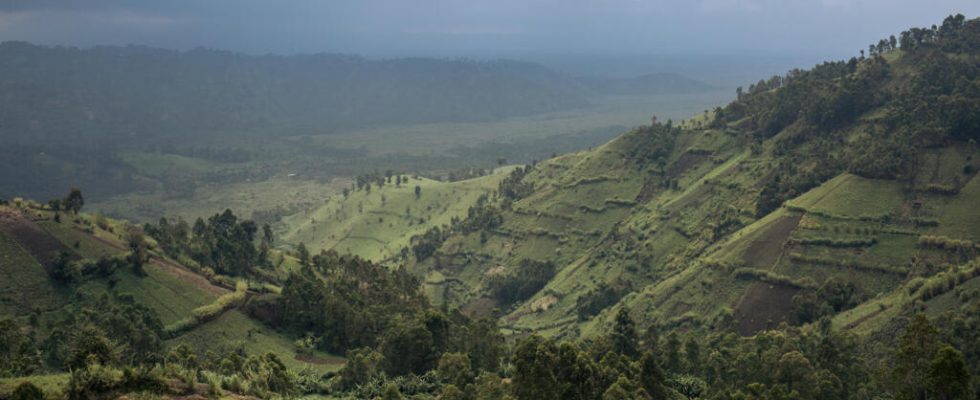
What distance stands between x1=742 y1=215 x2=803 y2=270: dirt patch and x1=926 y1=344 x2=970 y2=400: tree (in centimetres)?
5762

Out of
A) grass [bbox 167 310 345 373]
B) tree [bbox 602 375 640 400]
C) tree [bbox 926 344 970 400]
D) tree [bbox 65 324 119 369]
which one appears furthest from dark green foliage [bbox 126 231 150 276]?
tree [bbox 926 344 970 400]

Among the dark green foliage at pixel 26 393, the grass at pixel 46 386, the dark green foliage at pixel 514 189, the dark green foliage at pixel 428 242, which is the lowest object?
the dark green foliage at pixel 428 242

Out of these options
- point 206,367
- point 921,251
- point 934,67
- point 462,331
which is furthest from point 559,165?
point 206,367

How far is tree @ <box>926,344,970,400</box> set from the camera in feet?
156

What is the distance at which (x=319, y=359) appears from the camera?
275 feet

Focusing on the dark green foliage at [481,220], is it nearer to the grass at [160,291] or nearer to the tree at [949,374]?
the grass at [160,291]

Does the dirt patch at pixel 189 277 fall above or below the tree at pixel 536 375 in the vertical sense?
below

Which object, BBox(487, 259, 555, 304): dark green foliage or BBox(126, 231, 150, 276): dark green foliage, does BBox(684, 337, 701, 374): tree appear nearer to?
BBox(126, 231, 150, 276): dark green foliage

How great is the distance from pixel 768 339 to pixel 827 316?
56.2 ft

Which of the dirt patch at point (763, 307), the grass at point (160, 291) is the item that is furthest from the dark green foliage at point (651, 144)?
the grass at point (160, 291)

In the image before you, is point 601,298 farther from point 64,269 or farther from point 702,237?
point 64,269

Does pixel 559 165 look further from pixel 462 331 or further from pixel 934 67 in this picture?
pixel 462 331

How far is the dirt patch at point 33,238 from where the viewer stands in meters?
83.7

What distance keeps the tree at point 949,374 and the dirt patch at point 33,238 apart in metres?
80.8
